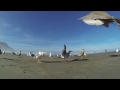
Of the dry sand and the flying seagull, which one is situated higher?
the flying seagull

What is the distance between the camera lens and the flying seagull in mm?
5652

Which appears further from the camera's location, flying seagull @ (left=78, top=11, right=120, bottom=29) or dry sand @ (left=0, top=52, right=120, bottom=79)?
dry sand @ (left=0, top=52, right=120, bottom=79)

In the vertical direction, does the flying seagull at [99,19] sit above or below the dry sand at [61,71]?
above

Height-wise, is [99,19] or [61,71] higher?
[99,19]

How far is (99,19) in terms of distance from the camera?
5.76 meters

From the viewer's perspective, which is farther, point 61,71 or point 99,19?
point 61,71

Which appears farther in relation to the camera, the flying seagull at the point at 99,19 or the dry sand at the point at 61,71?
the dry sand at the point at 61,71

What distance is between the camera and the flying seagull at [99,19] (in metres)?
5.65
